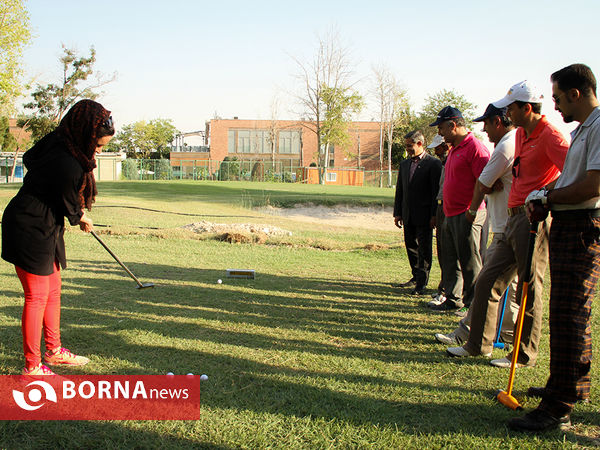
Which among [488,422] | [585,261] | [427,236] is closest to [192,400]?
[488,422]

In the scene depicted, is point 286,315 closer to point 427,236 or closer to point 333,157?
point 427,236

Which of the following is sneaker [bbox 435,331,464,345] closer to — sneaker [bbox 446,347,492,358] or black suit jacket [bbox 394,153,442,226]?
sneaker [bbox 446,347,492,358]

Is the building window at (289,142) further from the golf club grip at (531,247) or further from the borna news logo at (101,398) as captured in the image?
the borna news logo at (101,398)

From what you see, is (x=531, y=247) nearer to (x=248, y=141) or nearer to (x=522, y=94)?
(x=522, y=94)

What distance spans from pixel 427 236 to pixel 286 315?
99.7 inches

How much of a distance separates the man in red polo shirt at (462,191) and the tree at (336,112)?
4302cm

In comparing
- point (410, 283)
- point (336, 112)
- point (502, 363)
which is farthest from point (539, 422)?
point (336, 112)

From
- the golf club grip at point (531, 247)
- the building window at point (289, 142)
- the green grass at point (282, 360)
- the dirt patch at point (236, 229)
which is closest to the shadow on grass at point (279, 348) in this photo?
the green grass at point (282, 360)

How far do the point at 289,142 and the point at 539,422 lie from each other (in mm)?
71936

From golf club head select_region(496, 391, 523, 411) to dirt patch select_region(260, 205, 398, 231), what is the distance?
1587cm

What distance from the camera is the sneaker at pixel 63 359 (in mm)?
3717

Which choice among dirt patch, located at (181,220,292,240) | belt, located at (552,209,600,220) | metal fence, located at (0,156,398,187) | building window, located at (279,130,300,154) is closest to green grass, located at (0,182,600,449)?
belt, located at (552,209,600,220)

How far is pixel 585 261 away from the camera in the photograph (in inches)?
116

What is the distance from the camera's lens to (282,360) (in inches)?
158
